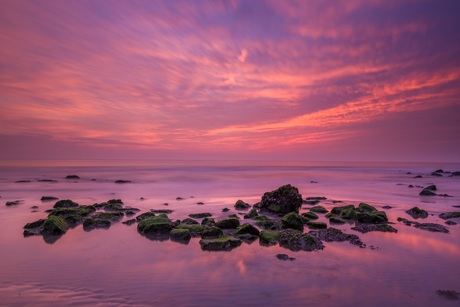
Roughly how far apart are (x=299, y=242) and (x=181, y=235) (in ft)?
13.8

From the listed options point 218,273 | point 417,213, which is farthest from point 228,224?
point 417,213

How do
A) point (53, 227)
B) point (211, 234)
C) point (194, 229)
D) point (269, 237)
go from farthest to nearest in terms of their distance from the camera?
1. point (194, 229)
2. point (53, 227)
3. point (211, 234)
4. point (269, 237)

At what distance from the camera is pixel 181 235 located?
34.4ft

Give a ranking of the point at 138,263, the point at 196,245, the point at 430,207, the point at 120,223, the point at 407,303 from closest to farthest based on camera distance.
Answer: the point at 407,303, the point at 138,263, the point at 196,245, the point at 120,223, the point at 430,207

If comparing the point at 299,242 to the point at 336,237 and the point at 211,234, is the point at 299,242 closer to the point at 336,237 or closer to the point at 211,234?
the point at 336,237

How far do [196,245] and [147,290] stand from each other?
3.30 metres

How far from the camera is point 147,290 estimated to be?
645cm

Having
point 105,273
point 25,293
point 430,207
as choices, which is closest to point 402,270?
point 105,273

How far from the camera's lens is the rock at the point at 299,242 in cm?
933

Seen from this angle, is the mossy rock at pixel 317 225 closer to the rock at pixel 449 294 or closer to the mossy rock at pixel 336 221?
the mossy rock at pixel 336 221

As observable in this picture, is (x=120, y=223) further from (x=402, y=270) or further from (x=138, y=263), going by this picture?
(x=402, y=270)

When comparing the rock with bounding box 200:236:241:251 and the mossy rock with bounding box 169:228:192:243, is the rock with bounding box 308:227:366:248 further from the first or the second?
the mossy rock with bounding box 169:228:192:243

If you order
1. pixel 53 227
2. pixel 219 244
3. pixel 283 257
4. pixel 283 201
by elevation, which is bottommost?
pixel 283 257

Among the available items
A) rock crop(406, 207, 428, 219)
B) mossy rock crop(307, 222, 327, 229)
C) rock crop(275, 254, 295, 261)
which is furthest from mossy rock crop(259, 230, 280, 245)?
rock crop(406, 207, 428, 219)
